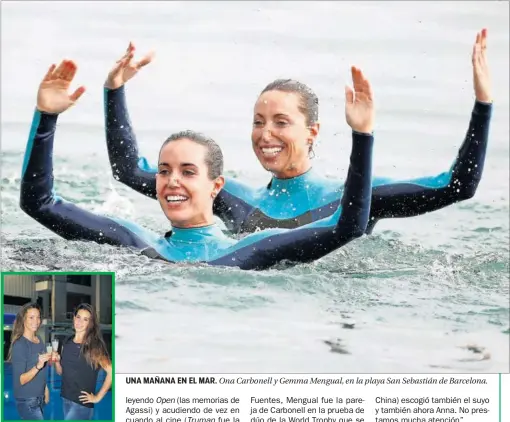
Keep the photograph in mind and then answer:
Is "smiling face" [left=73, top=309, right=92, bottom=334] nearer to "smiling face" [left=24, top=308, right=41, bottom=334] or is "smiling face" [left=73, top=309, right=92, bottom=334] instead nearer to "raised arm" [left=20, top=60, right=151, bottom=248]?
"smiling face" [left=24, top=308, right=41, bottom=334]

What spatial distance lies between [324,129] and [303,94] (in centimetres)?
20

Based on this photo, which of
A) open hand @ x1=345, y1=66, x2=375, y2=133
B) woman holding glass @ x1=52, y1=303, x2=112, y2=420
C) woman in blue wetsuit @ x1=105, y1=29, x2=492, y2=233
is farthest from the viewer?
woman in blue wetsuit @ x1=105, y1=29, x2=492, y2=233

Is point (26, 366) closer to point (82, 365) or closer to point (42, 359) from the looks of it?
point (42, 359)

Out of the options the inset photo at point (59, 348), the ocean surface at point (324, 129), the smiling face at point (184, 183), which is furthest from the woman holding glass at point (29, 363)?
the smiling face at point (184, 183)

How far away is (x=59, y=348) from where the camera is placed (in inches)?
147

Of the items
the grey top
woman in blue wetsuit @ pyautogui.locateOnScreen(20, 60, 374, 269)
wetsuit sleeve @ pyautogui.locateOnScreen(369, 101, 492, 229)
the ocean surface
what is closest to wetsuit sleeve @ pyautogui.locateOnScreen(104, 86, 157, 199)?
the ocean surface

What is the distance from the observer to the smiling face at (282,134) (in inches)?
159

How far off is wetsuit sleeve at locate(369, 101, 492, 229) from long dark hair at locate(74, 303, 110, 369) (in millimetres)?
1158

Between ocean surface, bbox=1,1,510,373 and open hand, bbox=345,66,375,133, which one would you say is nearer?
open hand, bbox=345,66,375,133

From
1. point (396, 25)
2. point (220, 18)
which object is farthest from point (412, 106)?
point (220, 18)

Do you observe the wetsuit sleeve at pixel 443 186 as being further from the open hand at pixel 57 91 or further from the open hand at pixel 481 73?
the open hand at pixel 57 91

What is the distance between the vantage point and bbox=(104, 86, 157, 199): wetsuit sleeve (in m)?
4.10

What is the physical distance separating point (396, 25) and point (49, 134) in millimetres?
1692

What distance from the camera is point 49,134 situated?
147 inches
